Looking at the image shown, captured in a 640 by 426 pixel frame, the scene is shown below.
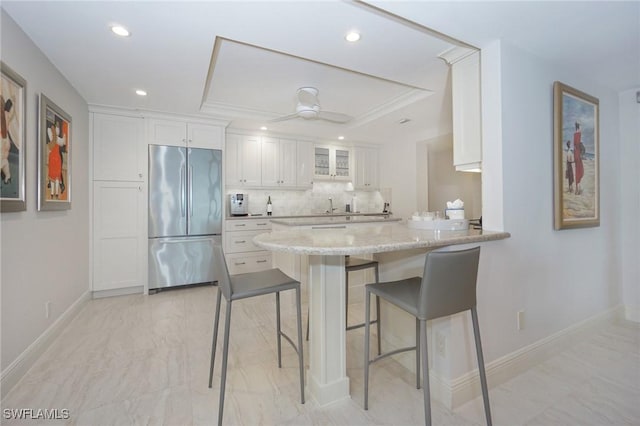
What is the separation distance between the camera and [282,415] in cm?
154

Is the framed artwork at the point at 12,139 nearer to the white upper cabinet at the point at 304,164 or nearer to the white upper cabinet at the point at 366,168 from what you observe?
the white upper cabinet at the point at 304,164

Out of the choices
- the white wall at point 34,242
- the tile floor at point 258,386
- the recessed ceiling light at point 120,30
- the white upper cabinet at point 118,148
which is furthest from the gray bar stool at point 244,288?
the white upper cabinet at point 118,148

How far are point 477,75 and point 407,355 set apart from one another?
206 centimetres

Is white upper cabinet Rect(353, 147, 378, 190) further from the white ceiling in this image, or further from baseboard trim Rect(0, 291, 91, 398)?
baseboard trim Rect(0, 291, 91, 398)

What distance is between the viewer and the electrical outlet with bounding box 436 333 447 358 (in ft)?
5.52

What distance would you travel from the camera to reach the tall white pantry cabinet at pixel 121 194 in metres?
3.42

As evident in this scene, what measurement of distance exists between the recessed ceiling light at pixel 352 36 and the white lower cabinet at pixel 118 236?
308cm

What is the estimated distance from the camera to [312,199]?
546 centimetres

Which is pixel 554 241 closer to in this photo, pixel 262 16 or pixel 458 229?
pixel 458 229

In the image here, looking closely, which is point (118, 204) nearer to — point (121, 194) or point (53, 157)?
point (121, 194)

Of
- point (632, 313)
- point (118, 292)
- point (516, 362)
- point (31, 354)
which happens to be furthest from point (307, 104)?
point (632, 313)

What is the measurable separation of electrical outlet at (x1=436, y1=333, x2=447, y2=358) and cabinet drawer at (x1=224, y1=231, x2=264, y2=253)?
3029 millimetres

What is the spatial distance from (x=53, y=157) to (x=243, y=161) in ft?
7.98

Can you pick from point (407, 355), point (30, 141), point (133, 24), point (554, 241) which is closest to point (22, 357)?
point (30, 141)
